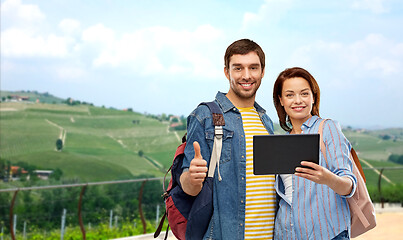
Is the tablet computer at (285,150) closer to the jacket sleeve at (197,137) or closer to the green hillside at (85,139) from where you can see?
the jacket sleeve at (197,137)

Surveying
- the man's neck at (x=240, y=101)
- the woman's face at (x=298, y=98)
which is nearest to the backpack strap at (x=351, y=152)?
the woman's face at (x=298, y=98)

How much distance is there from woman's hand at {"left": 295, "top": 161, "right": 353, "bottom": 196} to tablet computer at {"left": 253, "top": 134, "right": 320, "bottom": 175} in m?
0.03

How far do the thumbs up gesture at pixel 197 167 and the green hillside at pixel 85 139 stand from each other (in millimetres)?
41028

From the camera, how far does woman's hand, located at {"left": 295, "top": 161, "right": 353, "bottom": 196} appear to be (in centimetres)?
202

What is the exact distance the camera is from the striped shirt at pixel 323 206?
2.17 metres

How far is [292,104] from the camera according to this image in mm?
2359

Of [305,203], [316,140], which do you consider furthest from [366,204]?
[316,140]

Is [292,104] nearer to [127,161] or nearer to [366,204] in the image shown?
[366,204]

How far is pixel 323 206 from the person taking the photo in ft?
7.16

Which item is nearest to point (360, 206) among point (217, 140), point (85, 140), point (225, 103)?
point (217, 140)

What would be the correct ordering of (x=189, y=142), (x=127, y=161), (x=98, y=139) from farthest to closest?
(x=98, y=139)
(x=127, y=161)
(x=189, y=142)

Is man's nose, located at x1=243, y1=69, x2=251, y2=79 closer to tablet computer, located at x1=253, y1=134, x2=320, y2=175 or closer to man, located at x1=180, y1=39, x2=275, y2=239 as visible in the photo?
man, located at x1=180, y1=39, x2=275, y2=239

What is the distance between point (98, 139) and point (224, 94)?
54389 millimetres

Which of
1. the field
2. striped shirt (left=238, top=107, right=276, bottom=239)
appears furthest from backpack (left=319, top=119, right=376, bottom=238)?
the field
